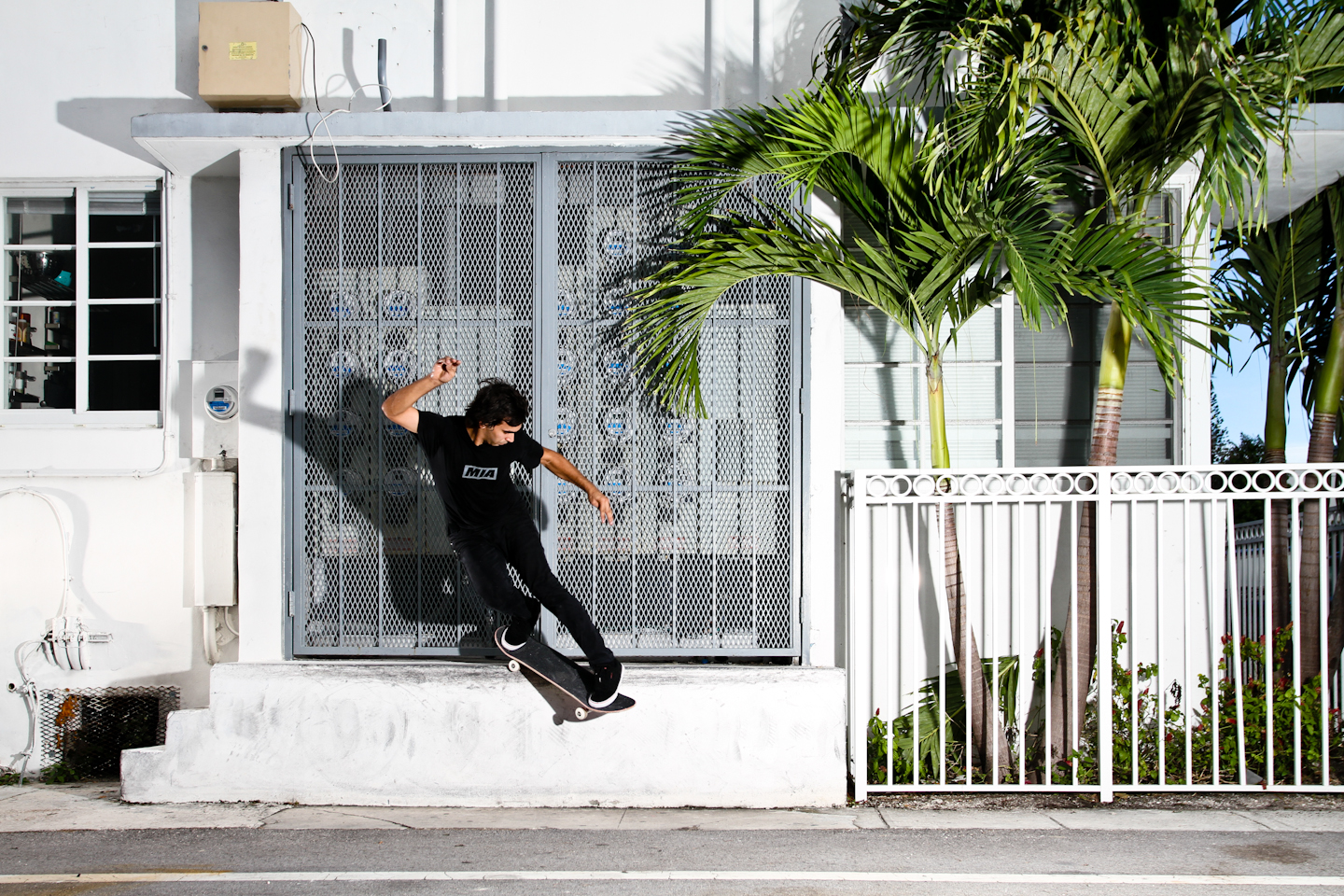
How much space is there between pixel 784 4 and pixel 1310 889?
539 centimetres

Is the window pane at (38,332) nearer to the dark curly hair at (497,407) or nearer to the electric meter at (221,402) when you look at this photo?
the electric meter at (221,402)

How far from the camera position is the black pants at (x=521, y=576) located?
474cm

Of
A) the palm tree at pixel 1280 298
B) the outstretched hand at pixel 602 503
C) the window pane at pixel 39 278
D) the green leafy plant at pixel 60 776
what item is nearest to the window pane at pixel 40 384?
the window pane at pixel 39 278

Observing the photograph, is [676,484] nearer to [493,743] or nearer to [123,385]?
[493,743]

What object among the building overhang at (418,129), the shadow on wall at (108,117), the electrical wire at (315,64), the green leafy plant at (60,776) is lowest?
the green leafy plant at (60,776)

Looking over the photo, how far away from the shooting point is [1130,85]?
461cm

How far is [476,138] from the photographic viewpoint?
5211 millimetres

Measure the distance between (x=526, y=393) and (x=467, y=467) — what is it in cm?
71

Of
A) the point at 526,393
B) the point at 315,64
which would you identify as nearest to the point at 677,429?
the point at 526,393

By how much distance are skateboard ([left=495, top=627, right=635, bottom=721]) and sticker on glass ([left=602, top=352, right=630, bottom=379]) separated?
1.51 metres

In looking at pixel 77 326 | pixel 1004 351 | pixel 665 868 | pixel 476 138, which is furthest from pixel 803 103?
pixel 77 326

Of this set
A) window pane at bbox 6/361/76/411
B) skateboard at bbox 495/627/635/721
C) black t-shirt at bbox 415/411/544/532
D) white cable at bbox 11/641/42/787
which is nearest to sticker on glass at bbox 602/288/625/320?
black t-shirt at bbox 415/411/544/532

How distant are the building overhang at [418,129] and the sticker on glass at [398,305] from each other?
85 cm

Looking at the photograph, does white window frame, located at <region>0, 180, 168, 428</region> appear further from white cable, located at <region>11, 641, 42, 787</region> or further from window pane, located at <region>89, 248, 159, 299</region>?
white cable, located at <region>11, 641, 42, 787</region>
